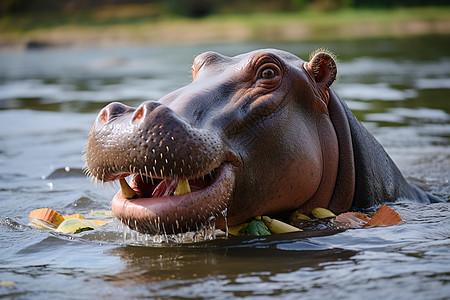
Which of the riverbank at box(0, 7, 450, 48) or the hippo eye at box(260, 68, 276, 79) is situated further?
the riverbank at box(0, 7, 450, 48)

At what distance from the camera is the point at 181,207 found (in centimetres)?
347

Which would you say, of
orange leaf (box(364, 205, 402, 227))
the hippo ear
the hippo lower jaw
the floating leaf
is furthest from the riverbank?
the hippo lower jaw

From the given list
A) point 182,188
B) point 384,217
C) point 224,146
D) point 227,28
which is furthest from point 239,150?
point 227,28

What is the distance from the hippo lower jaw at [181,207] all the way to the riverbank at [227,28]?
86.6 feet

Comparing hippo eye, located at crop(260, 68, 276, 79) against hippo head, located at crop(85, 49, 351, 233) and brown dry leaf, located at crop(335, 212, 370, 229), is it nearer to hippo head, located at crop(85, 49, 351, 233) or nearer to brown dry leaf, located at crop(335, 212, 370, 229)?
hippo head, located at crop(85, 49, 351, 233)

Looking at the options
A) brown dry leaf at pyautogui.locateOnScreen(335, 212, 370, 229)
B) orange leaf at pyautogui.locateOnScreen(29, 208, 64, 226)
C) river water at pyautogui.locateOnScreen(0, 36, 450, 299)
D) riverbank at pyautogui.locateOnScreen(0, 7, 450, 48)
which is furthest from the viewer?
riverbank at pyautogui.locateOnScreen(0, 7, 450, 48)

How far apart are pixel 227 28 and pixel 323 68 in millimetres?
33146

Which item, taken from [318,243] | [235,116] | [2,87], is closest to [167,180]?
[235,116]

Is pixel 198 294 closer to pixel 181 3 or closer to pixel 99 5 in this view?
pixel 181 3

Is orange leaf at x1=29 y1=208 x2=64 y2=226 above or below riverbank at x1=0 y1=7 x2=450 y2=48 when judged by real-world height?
below

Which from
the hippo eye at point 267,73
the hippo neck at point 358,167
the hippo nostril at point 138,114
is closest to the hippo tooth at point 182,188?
the hippo nostril at point 138,114

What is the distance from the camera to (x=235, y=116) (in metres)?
3.86

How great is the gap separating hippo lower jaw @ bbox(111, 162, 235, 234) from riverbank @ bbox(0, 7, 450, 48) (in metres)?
26.4

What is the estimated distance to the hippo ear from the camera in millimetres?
4281
